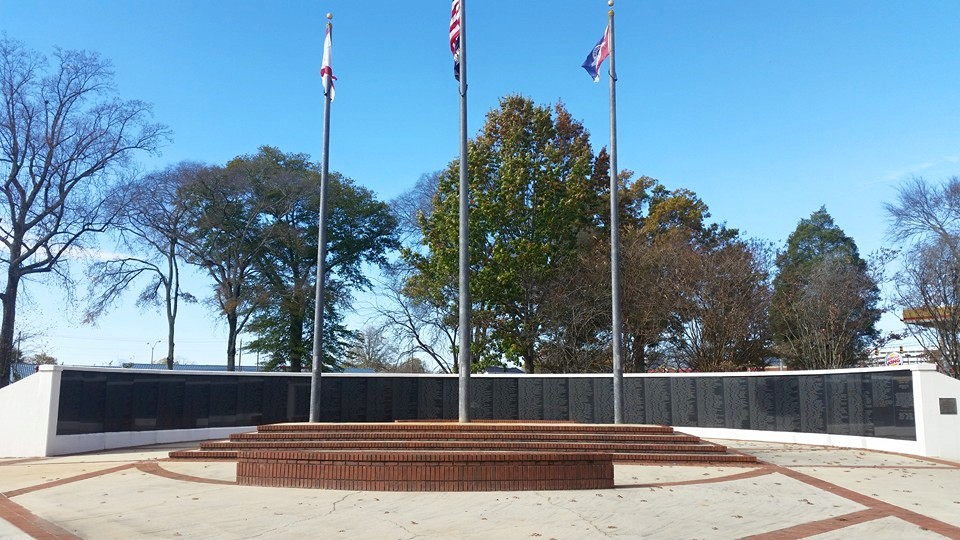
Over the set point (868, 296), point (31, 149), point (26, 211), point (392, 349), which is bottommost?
point (392, 349)

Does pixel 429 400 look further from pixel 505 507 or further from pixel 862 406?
pixel 505 507

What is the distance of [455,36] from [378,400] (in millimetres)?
11591

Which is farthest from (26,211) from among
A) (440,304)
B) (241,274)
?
(440,304)

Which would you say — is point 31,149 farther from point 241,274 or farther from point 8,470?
point 8,470

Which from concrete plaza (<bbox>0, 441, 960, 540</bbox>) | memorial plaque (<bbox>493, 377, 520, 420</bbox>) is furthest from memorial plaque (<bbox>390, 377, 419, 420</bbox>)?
concrete plaza (<bbox>0, 441, 960, 540</bbox>)

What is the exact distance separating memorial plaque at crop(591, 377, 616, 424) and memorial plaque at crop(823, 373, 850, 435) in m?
6.06

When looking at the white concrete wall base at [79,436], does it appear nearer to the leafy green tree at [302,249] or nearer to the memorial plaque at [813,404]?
the memorial plaque at [813,404]

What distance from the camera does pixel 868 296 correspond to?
34.3 meters

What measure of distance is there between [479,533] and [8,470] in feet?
36.2

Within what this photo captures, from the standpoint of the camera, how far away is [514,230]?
A: 3106 cm

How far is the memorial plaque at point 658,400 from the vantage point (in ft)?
75.9

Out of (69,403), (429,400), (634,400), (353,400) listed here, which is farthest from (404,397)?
(69,403)

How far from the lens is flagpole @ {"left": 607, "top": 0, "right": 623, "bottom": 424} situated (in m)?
17.9

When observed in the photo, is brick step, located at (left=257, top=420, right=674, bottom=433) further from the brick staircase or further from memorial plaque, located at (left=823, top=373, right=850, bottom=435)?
memorial plaque, located at (left=823, top=373, right=850, bottom=435)
